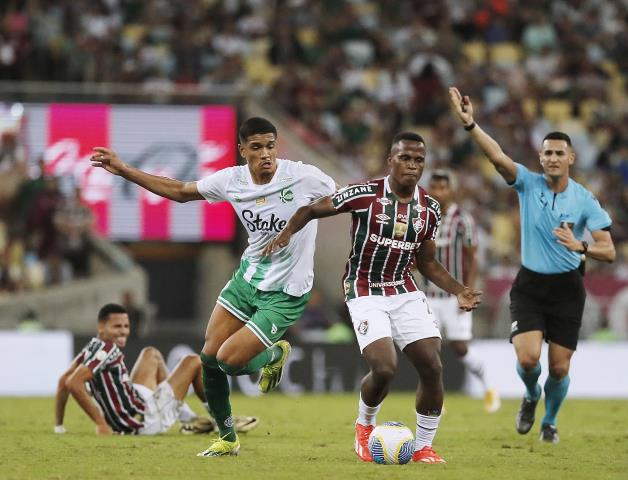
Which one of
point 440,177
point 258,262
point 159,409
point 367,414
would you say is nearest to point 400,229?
point 258,262

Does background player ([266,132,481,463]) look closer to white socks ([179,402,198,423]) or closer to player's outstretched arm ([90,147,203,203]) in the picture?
player's outstretched arm ([90,147,203,203])

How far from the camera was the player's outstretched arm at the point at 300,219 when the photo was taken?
9.47 m

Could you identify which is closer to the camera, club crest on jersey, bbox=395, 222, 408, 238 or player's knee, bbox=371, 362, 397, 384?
player's knee, bbox=371, 362, 397, 384

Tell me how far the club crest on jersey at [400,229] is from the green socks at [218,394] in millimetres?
1673

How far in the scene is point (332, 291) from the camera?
23562 mm

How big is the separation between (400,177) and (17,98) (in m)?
14.5

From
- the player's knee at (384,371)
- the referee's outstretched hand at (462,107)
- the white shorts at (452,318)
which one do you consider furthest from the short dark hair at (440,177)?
the player's knee at (384,371)

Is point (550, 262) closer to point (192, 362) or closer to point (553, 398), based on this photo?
point (553, 398)

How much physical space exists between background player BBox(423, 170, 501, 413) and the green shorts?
174 inches

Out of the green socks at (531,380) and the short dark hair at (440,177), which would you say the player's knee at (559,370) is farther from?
the short dark hair at (440,177)

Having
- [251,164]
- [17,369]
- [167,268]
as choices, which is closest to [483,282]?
[167,268]

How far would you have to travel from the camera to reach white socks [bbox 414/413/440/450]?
9586mm

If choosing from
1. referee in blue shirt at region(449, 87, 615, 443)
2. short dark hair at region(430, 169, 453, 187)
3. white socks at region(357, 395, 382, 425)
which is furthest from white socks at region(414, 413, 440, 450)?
short dark hair at region(430, 169, 453, 187)

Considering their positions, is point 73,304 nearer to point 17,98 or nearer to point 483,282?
point 17,98
